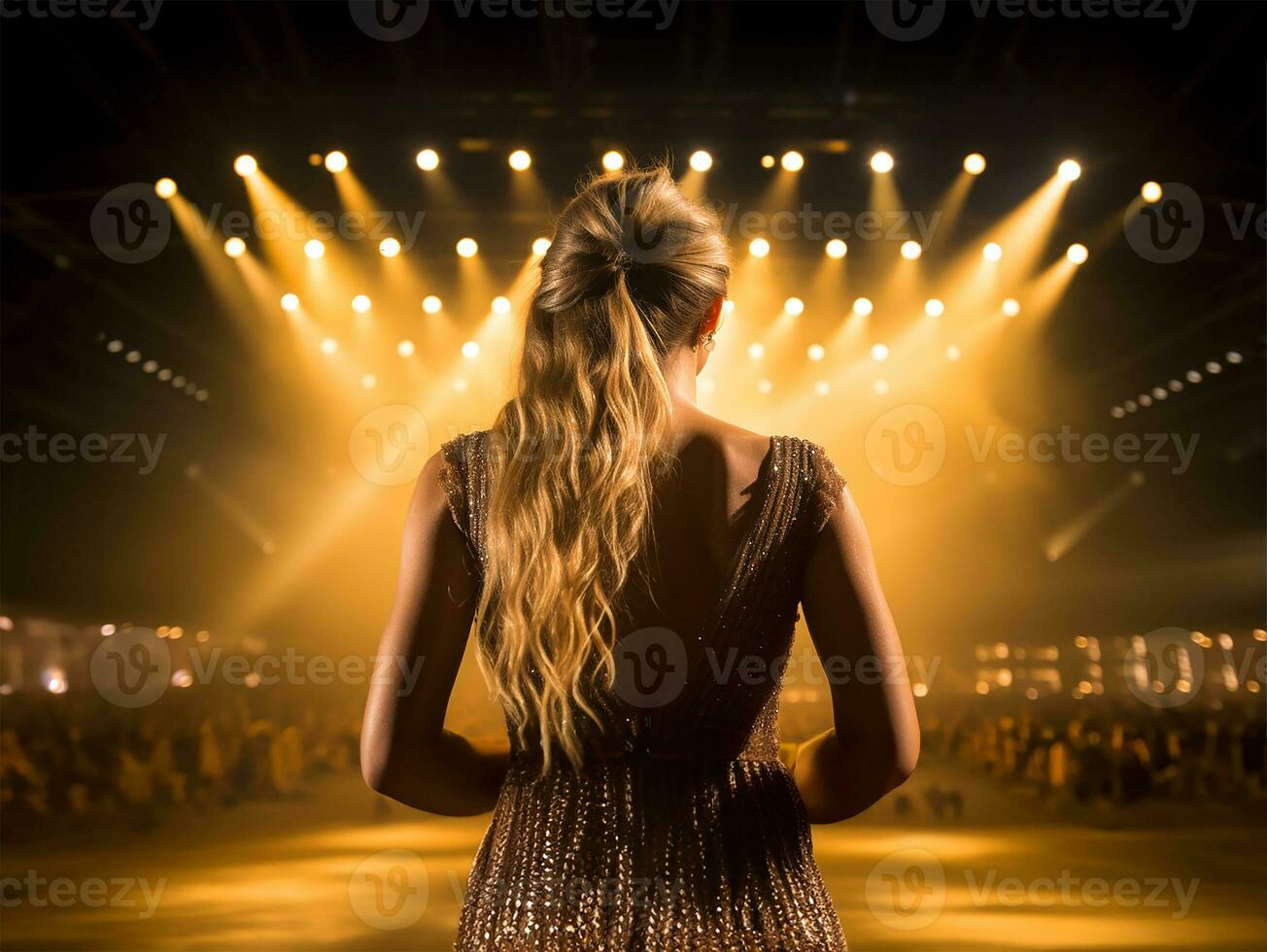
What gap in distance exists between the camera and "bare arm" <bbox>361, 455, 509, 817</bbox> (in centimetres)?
117

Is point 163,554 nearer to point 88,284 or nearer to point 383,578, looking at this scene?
point 383,578

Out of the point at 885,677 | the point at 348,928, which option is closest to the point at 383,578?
the point at 348,928

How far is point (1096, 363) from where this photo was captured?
11.5m

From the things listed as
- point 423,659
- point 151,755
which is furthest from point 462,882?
point 423,659

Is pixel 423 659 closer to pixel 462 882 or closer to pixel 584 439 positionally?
pixel 584 439

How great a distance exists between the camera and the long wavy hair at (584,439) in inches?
44.1

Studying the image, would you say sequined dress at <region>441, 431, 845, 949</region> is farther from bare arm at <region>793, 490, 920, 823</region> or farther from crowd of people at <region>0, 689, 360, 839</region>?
crowd of people at <region>0, 689, 360, 839</region>

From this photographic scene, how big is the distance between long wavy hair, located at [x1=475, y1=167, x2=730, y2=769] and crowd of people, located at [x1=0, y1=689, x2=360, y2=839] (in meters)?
A: 8.52

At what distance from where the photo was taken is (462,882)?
267 inches

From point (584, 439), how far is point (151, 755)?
10281 mm

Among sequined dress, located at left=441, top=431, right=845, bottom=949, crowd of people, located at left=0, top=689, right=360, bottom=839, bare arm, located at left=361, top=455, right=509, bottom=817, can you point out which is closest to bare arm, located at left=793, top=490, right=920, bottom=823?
sequined dress, located at left=441, top=431, right=845, bottom=949

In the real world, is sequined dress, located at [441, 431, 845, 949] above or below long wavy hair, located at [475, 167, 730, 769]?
below

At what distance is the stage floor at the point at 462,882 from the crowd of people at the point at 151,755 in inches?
21.8

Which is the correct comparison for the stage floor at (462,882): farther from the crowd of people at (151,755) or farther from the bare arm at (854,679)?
the bare arm at (854,679)
